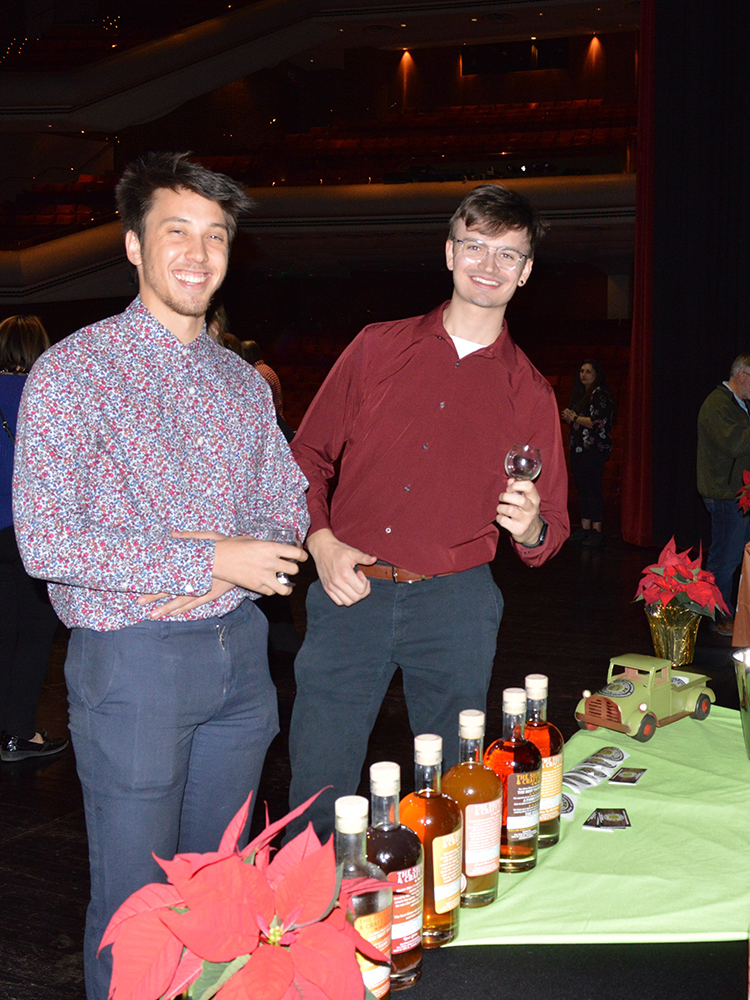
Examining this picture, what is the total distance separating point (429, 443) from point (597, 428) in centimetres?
559

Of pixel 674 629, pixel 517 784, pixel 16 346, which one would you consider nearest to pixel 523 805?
pixel 517 784

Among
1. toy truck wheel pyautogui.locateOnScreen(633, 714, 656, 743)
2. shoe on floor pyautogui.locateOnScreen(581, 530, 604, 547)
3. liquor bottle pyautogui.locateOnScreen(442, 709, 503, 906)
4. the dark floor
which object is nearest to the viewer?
the dark floor

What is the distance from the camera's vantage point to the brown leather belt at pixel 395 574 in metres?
1.71

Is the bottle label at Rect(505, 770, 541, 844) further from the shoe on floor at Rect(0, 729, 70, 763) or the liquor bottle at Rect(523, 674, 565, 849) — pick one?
the shoe on floor at Rect(0, 729, 70, 763)

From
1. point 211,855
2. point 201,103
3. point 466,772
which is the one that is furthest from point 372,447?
point 201,103

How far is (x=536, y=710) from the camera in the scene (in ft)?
4.32

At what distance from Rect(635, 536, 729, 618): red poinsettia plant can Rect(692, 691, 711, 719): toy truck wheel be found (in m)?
0.44

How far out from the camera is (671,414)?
7.17 m

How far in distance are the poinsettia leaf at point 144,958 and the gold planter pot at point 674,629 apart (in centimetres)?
188

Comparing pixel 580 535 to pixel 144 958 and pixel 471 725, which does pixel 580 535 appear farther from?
pixel 144 958

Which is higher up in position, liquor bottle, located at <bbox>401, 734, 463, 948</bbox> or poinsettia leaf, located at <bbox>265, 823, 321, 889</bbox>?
poinsettia leaf, located at <bbox>265, 823, 321, 889</bbox>

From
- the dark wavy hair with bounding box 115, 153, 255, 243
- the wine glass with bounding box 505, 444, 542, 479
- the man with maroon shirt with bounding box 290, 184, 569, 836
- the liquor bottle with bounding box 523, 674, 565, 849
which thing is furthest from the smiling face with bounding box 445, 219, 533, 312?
the liquor bottle with bounding box 523, 674, 565, 849

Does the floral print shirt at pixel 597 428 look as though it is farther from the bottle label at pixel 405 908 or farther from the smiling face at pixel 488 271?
the bottle label at pixel 405 908

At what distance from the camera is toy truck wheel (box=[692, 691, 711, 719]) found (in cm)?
187
